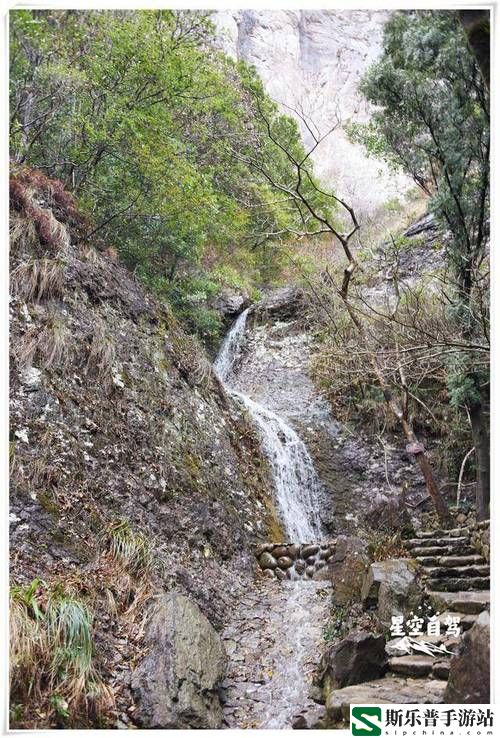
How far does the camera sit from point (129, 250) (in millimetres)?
6391

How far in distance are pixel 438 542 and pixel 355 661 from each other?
226 cm

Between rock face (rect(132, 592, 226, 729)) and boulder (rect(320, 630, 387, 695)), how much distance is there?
0.69 metres

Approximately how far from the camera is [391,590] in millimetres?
3852

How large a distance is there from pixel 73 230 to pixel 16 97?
1347 mm

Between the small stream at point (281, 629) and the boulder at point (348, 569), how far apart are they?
0.25m

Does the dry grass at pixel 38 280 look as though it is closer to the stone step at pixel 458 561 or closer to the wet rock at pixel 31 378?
the wet rock at pixel 31 378

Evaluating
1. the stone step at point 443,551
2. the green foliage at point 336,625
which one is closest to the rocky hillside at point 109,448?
the green foliage at point 336,625

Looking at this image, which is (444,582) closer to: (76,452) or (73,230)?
Result: (76,452)

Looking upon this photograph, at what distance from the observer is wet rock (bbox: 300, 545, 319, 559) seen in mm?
5461

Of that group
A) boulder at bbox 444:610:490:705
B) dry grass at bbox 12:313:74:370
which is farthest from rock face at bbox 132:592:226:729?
dry grass at bbox 12:313:74:370

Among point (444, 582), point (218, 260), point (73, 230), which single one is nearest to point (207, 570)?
point (444, 582)

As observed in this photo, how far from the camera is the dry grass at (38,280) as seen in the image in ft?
14.5

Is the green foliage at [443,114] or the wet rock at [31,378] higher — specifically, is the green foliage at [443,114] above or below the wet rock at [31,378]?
above

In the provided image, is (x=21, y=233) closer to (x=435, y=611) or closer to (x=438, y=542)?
(x=435, y=611)
